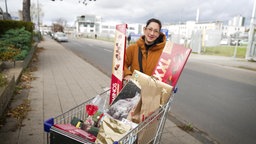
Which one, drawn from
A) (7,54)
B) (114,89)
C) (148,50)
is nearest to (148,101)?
(114,89)

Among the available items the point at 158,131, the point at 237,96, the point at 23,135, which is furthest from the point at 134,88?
the point at 237,96

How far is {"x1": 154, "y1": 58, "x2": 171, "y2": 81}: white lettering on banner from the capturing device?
6.91 feet

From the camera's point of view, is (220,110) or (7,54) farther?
(7,54)

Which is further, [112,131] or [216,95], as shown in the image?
[216,95]

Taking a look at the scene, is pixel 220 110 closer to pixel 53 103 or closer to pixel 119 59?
pixel 119 59

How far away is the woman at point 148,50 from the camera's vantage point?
8.36 ft

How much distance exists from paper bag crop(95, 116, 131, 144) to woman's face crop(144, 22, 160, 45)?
1.30 m

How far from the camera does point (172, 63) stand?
6.82 ft

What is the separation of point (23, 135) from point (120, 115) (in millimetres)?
2234

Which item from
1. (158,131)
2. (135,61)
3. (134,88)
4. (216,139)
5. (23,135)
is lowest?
(216,139)

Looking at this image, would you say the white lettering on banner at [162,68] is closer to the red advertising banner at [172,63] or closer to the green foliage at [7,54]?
the red advertising banner at [172,63]

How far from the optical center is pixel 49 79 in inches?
287

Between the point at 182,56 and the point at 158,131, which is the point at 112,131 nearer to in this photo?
the point at 158,131

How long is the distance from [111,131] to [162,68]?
877mm
